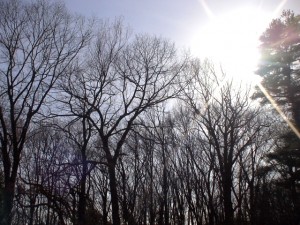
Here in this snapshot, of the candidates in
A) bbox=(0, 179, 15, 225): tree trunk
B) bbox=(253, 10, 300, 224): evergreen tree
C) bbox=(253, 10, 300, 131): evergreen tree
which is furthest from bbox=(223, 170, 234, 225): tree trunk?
bbox=(0, 179, 15, 225): tree trunk

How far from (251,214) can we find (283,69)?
1359 centimetres

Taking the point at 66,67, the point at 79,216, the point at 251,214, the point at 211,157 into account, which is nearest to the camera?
the point at 79,216

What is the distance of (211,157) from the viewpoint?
28.1 meters

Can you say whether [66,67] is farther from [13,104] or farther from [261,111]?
[261,111]

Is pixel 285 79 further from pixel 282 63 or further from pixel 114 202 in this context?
pixel 114 202

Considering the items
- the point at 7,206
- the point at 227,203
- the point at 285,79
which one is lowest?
the point at 7,206

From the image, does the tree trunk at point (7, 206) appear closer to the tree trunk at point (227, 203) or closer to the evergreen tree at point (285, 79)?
the tree trunk at point (227, 203)

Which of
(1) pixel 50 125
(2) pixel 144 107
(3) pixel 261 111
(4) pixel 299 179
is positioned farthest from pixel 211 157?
(1) pixel 50 125

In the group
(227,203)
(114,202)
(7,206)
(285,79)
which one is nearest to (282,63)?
(285,79)

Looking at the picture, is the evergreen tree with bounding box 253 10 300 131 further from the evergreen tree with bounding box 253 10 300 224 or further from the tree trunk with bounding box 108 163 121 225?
the tree trunk with bounding box 108 163 121 225

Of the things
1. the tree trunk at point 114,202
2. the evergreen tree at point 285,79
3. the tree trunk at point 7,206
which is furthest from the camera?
the evergreen tree at point 285,79

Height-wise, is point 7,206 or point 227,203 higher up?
point 227,203

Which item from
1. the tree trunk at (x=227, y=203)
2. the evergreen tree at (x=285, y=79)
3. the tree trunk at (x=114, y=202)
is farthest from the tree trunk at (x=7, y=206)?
the evergreen tree at (x=285, y=79)

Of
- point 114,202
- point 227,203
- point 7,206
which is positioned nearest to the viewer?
point 7,206
